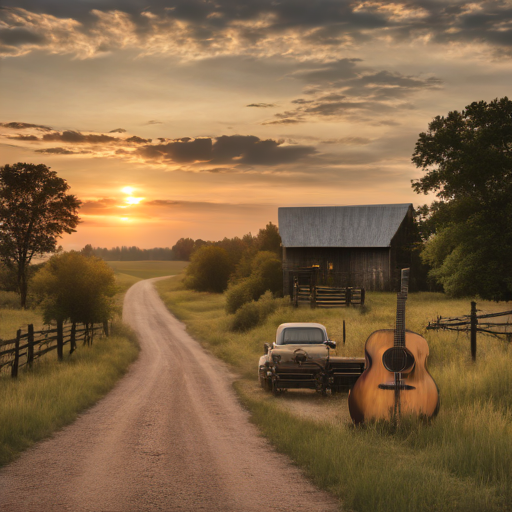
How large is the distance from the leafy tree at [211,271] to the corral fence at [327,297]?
35644 mm

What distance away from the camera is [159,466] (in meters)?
8.59

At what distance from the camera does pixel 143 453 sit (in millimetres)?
9391

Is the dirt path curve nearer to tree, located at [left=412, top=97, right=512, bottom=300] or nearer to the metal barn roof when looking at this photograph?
tree, located at [left=412, top=97, right=512, bottom=300]

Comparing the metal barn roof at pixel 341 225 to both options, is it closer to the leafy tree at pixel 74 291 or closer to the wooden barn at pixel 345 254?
the wooden barn at pixel 345 254

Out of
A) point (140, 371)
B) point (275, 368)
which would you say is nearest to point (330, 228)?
point (140, 371)

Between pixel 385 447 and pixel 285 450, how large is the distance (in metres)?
1.93

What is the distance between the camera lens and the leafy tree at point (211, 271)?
71.1m

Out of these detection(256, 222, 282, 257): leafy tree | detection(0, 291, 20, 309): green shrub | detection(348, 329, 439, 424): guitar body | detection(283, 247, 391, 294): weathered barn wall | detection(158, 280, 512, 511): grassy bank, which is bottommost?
detection(0, 291, 20, 309): green shrub

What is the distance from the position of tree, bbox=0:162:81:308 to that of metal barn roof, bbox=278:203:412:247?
22.2 metres

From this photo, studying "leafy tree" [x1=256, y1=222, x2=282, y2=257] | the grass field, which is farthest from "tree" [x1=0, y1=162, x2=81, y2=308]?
the grass field

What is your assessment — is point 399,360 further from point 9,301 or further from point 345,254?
point 9,301

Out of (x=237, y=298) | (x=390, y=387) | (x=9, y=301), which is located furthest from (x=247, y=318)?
(x=9, y=301)

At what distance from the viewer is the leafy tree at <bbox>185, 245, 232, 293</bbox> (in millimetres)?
71062

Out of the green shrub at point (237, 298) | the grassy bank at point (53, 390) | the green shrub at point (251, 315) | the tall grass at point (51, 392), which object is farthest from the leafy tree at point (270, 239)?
the tall grass at point (51, 392)
